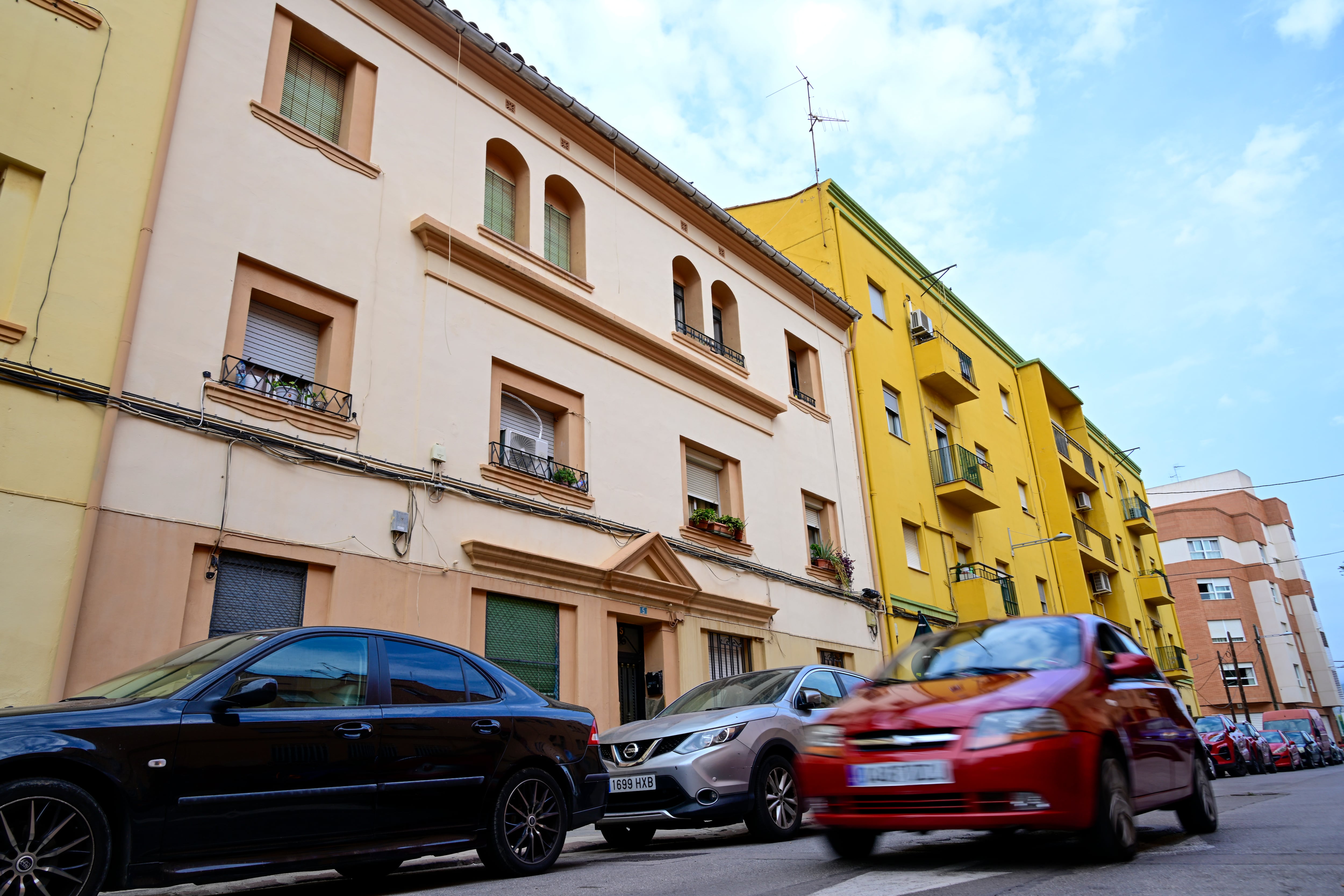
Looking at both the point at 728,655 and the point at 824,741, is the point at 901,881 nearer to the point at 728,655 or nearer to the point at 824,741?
the point at 824,741

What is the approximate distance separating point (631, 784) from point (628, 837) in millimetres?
1138

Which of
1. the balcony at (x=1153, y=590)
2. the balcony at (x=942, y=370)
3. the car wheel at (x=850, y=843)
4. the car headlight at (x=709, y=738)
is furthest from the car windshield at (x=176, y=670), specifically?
the balcony at (x=1153, y=590)

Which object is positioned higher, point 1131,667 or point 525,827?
point 1131,667

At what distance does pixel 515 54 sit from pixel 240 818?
12.4 meters

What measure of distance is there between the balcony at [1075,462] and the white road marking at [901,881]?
101 feet

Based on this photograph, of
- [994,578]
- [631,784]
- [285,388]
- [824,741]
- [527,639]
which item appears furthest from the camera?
[994,578]

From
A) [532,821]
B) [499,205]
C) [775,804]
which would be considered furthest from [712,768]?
[499,205]

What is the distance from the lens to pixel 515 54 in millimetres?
14180

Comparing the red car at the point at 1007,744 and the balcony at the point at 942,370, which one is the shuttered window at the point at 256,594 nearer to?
the red car at the point at 1007,744

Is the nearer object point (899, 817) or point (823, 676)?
point (899, 817)

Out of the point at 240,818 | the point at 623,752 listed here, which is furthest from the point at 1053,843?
the point at 240,818

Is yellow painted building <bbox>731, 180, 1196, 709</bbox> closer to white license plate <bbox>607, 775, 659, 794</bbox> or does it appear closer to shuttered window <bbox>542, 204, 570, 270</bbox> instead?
shuttered window <bbox>542, 204, 570, 270</bbox>

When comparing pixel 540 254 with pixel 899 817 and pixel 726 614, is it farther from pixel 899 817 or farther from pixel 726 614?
pixel 899 817

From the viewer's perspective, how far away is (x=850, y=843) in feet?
18.5
